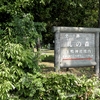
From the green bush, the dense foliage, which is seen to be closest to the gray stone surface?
the dense foliage

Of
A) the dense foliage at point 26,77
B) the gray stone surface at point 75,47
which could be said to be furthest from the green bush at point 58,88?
the gray stone surface at point 75,47

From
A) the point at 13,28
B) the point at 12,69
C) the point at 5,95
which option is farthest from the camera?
the point at 13,28

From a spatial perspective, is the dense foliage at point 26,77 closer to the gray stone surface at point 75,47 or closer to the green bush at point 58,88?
the green bush at point 58,88

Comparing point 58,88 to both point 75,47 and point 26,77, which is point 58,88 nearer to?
point 26,77

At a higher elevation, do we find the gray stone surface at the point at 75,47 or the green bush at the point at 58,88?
the gray stone surface at the point at 75,47

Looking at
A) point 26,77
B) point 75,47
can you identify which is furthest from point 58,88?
point 75,47

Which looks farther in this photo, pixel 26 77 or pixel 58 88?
pixel 26 77

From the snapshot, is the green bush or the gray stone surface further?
the gray stone surface

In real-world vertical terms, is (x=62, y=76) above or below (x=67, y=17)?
below

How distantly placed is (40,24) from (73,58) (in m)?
1.69

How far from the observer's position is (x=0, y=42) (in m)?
4.40

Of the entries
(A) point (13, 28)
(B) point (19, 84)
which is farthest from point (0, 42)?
(B) point (19, 84)

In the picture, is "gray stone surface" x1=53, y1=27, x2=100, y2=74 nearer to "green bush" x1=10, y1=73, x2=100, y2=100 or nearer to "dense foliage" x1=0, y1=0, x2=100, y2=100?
"dense foliage" x1=0, y1=0, x2=100, y2=100

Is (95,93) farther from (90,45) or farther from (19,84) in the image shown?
(90,45)
